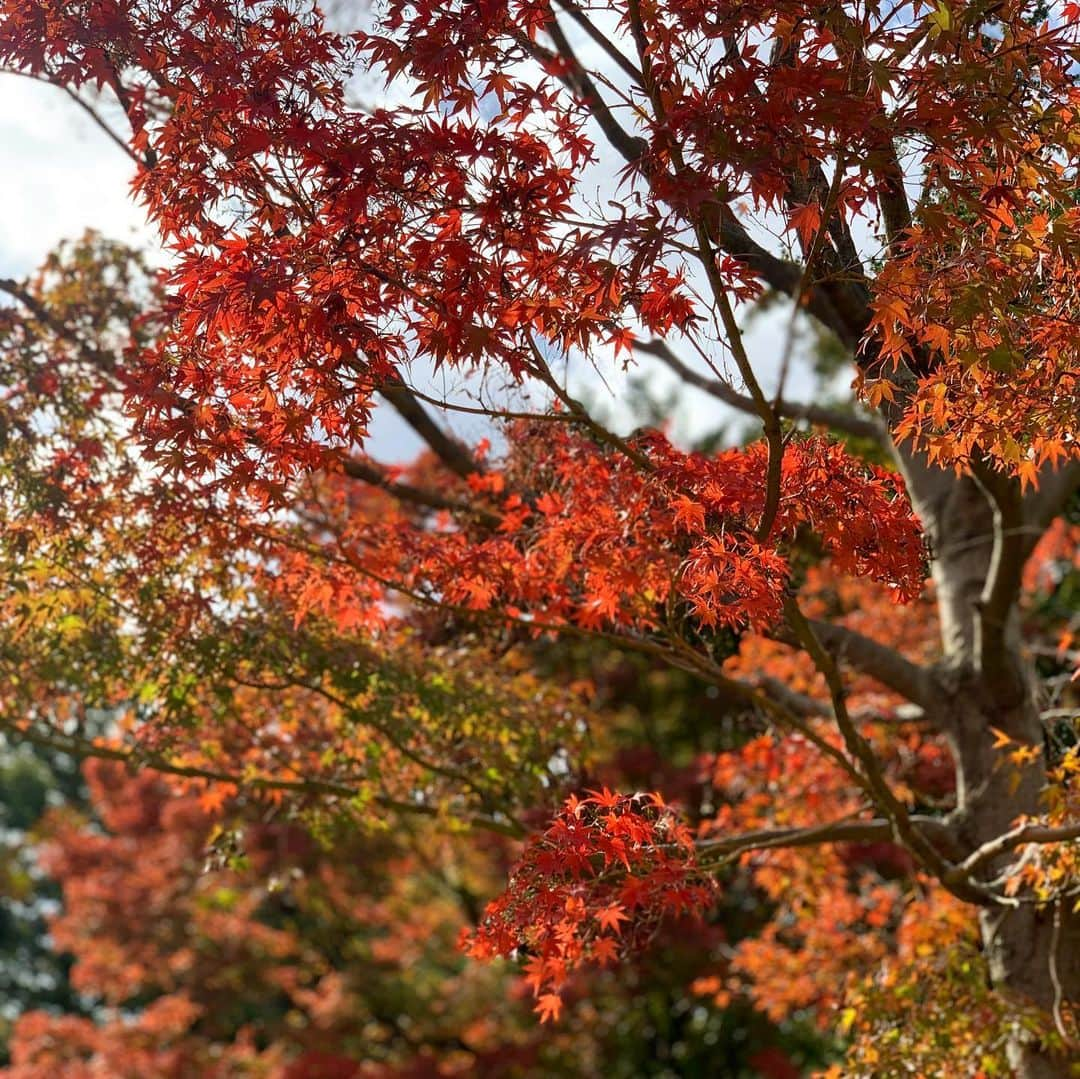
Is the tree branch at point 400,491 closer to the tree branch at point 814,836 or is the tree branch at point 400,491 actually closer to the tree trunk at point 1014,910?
the tree branch at point 814,836

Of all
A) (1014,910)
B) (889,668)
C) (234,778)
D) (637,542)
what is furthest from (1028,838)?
(234,778)

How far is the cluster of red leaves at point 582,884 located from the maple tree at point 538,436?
0.06 feet

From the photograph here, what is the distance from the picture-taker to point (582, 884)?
336 cm

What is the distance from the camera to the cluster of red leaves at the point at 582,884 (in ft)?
10.8

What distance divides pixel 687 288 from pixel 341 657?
2477mm

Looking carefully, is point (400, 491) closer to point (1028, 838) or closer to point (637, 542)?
point (637, 542)

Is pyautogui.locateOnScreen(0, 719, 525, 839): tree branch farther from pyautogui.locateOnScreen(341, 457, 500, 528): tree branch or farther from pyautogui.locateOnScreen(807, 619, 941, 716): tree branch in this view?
pyautogui.locateOnScreen(807, 619, 941, 716): tree branch

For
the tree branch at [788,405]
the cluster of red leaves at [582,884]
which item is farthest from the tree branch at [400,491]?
the cluster of red leaves at [582,884]

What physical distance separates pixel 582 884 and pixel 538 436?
1.73 m

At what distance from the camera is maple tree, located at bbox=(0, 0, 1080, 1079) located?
2752 mm

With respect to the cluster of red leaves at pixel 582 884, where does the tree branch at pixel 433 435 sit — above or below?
above

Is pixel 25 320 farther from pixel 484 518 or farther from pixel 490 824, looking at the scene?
pixel 490 824

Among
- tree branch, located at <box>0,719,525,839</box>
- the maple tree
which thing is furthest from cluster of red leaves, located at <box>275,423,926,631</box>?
tree branch, located at <box>0,719,525,839</box>

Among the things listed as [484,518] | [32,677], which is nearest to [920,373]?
[484,518]
